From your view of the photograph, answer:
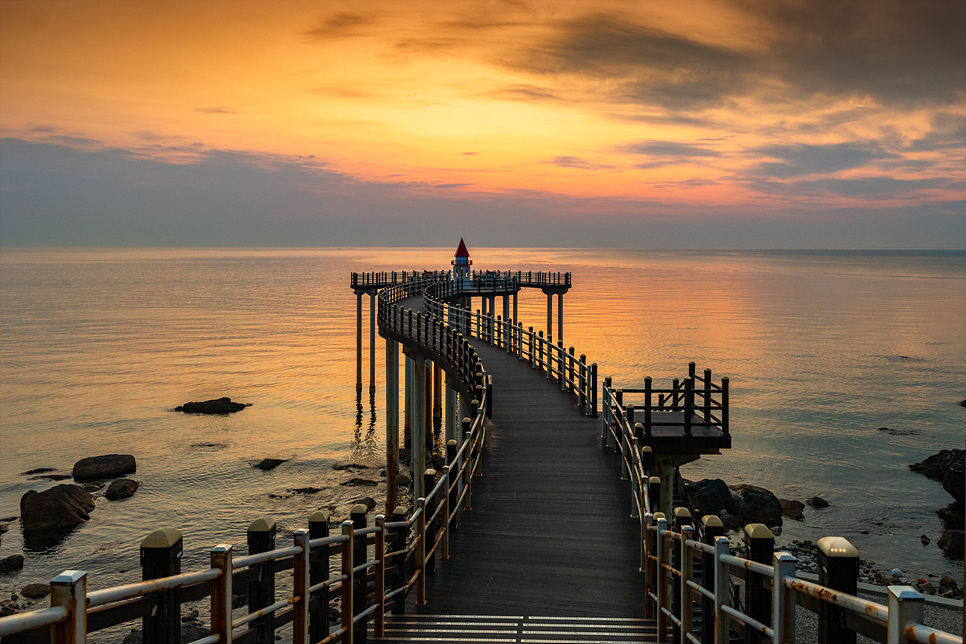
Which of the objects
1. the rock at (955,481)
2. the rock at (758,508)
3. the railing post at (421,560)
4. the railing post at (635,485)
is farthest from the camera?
the rock at (955,481)

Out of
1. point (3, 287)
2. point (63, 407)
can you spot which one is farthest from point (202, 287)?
point (63, 407)

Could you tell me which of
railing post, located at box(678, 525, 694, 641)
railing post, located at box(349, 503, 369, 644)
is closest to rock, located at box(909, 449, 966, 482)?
railing post, located at box(678, 525, 694, 641)

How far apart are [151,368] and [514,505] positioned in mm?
55453

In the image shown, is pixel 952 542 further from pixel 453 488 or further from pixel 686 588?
pixel 686 588

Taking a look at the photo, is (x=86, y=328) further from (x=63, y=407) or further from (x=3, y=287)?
(x=3, y=287)

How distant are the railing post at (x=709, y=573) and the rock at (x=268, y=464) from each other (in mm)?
30833

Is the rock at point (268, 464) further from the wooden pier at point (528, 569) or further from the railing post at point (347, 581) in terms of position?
the railing post at point (347, 581)

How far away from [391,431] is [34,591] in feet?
41.4

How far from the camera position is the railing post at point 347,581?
6.58 metres

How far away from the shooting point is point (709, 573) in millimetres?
5828

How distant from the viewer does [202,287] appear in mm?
162125

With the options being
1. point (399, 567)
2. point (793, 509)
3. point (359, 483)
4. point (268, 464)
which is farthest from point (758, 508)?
point (399, 567)

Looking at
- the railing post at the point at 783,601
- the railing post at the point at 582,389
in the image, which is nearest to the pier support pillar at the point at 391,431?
the railing post at the point at 582,389

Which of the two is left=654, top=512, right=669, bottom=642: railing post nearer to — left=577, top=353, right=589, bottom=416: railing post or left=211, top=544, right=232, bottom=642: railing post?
left=211, top=544, right=232, bottom=642: railing post
